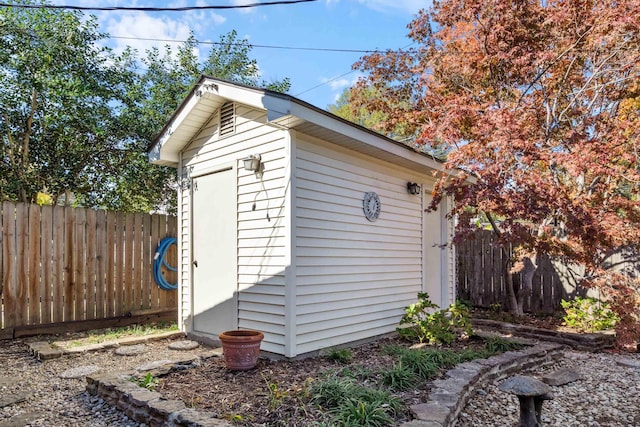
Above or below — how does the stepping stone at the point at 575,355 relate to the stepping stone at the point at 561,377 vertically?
below

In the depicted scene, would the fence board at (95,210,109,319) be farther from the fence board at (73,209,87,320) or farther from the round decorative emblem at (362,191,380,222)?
the round decorative emblem at (362,191,380,222)

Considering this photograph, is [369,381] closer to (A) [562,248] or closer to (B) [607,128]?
(A) [562,248]

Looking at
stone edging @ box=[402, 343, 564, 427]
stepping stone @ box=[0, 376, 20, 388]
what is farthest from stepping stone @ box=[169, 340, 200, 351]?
stone edging @ box=[402, 343, 564, 427]

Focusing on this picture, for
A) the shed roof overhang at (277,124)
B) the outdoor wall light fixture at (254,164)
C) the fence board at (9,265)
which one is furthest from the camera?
the fence board at (9,265)

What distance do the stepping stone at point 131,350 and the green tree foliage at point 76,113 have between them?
3.18 metres

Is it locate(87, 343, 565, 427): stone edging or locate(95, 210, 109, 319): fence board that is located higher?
locate(95, 210, 109, 319): fence board

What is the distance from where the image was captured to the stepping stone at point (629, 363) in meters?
4.54

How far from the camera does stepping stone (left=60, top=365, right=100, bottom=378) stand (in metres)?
3.97

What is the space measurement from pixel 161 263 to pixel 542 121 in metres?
6.45

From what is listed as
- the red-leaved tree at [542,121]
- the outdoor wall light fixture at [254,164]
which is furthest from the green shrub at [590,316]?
the outdoor wall light fixture at [254,164]

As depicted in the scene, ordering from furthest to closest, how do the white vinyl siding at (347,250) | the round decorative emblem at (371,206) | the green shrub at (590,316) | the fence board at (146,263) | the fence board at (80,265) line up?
the fence board at (146,263), the green shrub at (590,316), the fence board at (80,265), the round decorative emblem at (371,206), the white vinyl siding at (347,250)

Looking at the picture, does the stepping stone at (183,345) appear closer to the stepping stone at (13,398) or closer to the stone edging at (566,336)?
the stepping stone at (13,398)

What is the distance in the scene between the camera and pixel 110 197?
293 inches

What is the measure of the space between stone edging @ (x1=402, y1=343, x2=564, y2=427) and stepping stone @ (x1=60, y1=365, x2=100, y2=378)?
3201 millimetres
